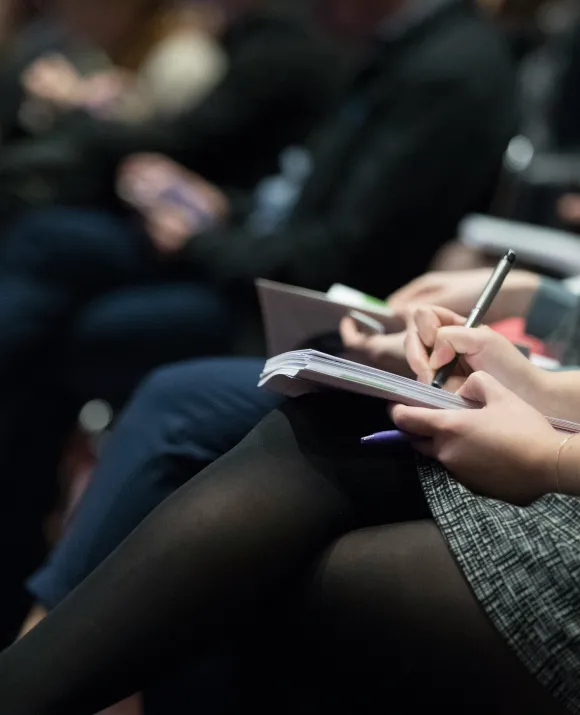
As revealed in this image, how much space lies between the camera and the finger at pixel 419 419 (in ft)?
2.03

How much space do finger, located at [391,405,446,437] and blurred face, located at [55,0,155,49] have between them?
1898 mm

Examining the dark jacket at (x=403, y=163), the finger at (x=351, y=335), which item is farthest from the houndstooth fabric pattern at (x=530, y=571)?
the dark jacket at (x=403, y=163)

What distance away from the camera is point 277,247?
138cm

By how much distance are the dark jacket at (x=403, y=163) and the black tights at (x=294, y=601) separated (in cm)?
68

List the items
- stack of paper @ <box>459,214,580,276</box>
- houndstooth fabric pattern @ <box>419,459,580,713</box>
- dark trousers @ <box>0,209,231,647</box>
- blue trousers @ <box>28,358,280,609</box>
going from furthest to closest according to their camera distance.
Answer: dark trousers @ <box>0,209,231,647</box>
stack of paper @ <box>459,214,580,276</box>
blue trousers @ <box>28,358,280,609</box>
houndstooth fabric pattern @ <box>419,459,580,713</box>

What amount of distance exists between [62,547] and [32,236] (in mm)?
753

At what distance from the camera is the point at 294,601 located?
64 cm

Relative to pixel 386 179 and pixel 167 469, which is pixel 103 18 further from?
pixel 167 469

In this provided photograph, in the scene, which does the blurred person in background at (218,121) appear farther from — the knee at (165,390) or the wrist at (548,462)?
the wrist at (548,462)

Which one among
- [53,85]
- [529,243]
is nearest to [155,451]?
[529,243]

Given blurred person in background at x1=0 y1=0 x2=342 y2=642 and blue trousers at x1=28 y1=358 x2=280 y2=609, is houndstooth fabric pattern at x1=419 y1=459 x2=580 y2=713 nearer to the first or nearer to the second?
blue trousers at x1=28 y1=358 x2=280 y2=609

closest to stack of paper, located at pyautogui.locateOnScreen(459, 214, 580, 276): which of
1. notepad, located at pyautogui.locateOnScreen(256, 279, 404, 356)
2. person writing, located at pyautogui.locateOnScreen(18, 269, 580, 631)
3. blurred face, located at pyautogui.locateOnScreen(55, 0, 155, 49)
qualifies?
person writing, located at pyautogui.locateOnScreen(18, 269, 580, 631)

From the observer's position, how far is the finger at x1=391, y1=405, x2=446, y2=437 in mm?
620

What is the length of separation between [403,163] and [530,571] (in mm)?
783
